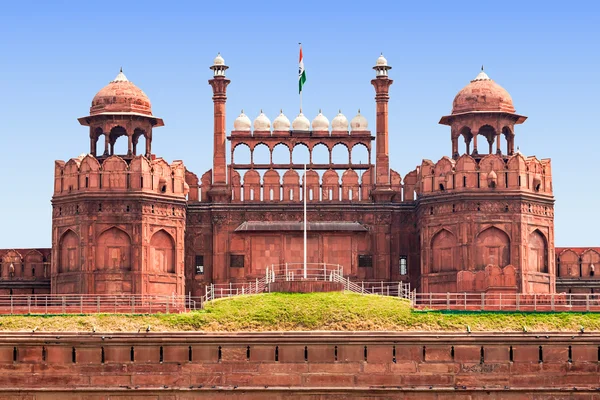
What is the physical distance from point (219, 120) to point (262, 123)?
7.94ft

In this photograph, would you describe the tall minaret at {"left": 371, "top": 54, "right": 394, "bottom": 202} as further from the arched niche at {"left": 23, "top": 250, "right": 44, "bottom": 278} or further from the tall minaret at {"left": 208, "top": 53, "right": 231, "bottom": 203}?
the arched niche at {"left": 23, "top": 250, "right": 44, "bottom": 278}

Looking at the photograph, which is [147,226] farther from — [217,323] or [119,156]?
[217,323]

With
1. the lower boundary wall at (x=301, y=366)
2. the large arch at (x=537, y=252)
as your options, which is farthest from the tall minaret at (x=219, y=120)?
the lower boundary wall at (x=301, y=366)

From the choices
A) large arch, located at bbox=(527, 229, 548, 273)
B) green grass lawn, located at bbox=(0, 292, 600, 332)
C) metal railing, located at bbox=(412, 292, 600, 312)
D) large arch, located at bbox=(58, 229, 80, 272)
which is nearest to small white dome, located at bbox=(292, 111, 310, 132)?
metal railing, located at bbox=(412, 292, 600, 312)

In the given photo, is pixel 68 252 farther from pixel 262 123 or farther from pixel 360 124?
pixel 360 124

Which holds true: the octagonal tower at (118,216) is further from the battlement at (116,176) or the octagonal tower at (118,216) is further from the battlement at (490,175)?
the battlement at (490,175)

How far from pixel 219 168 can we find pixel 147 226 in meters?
7.11

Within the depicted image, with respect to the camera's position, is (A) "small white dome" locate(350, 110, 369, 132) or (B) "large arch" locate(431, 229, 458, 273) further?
(A) "small white dome" locate(350, 110, 369, 132)

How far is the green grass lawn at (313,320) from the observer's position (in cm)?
7269

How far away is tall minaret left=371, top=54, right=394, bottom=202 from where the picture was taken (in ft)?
286

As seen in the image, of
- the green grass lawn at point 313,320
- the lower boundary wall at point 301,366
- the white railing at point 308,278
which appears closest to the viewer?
the lower boundary wall at point 301,366

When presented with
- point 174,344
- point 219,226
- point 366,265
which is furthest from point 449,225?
point 174,344

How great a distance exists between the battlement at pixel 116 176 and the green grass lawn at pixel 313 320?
10208 millimetres

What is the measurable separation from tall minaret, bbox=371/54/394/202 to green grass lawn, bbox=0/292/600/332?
42.8 feet
